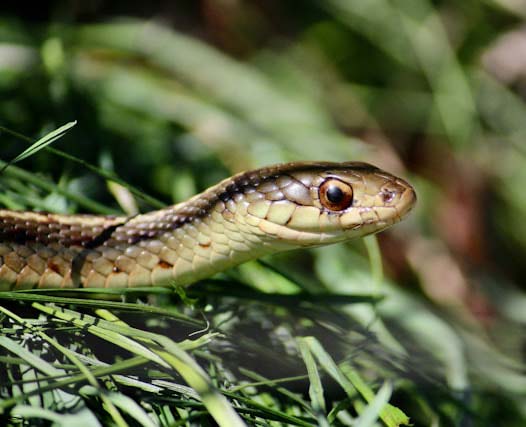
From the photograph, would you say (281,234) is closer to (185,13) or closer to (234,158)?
(234,158)

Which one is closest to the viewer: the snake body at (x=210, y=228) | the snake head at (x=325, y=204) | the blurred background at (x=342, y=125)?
the snake body at (x=210, y=228)

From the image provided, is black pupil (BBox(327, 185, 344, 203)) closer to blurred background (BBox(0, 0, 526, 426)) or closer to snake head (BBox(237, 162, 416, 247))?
snake head (BBox(237, 162, 416, 247))

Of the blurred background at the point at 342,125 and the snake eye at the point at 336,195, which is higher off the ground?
the blurred background at the point at 342,125

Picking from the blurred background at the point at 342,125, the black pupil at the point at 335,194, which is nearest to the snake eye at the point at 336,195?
the black pupil at the point at 335,194

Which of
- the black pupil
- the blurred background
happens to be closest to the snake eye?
the black pupil

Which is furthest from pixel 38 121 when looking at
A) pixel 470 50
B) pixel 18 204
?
pixel 470 50

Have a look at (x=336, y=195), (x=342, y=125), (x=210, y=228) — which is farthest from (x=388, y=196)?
(x=342, y=125)

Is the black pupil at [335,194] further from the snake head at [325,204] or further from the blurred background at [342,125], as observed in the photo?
the blurred background at [342,125]
